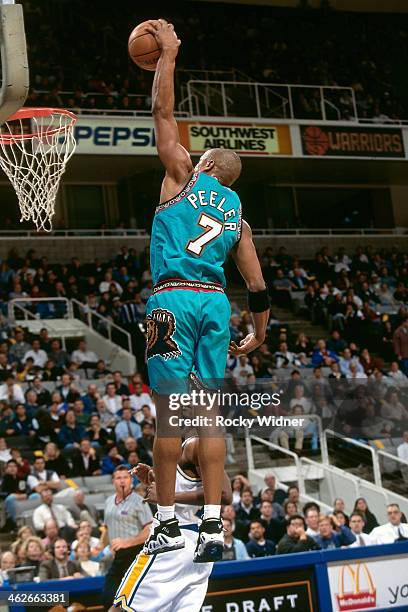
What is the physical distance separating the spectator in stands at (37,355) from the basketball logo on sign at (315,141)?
9.85 meters

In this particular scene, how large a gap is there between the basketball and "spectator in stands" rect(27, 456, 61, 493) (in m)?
8.82

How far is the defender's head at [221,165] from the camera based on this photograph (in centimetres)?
548

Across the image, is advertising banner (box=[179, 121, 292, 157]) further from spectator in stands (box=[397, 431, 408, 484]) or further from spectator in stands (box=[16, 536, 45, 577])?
spectator in stands (box=[397, 431, 408, 484])

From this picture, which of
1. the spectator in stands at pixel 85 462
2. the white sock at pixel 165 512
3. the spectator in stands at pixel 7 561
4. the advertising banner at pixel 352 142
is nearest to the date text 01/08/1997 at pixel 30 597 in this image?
the white sock at pixel 165 512

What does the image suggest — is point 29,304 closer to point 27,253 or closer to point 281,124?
point 27,253

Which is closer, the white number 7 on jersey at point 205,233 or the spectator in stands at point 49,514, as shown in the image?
the white number 7 on jersey at point 205,233

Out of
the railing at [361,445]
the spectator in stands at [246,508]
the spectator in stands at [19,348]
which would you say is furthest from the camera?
the spectator in stands at [19,348]

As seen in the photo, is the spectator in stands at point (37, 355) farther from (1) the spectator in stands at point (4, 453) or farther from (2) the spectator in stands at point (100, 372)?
(1) the spectator in stands at point (4, 453)

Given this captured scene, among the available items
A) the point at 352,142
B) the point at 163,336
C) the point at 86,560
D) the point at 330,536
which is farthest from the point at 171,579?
the point at 352,142

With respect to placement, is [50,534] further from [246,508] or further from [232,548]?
[246,508]

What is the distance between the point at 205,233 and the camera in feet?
17.4

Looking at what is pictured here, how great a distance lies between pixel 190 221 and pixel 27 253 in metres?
17.7

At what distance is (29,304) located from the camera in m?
20.6

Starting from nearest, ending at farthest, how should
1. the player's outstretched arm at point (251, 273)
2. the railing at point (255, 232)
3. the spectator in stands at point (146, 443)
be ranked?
the player's outstretched arm at point (251, 273)
the spectator in stands at point (146, 443)
the railing at point (255, 232)
